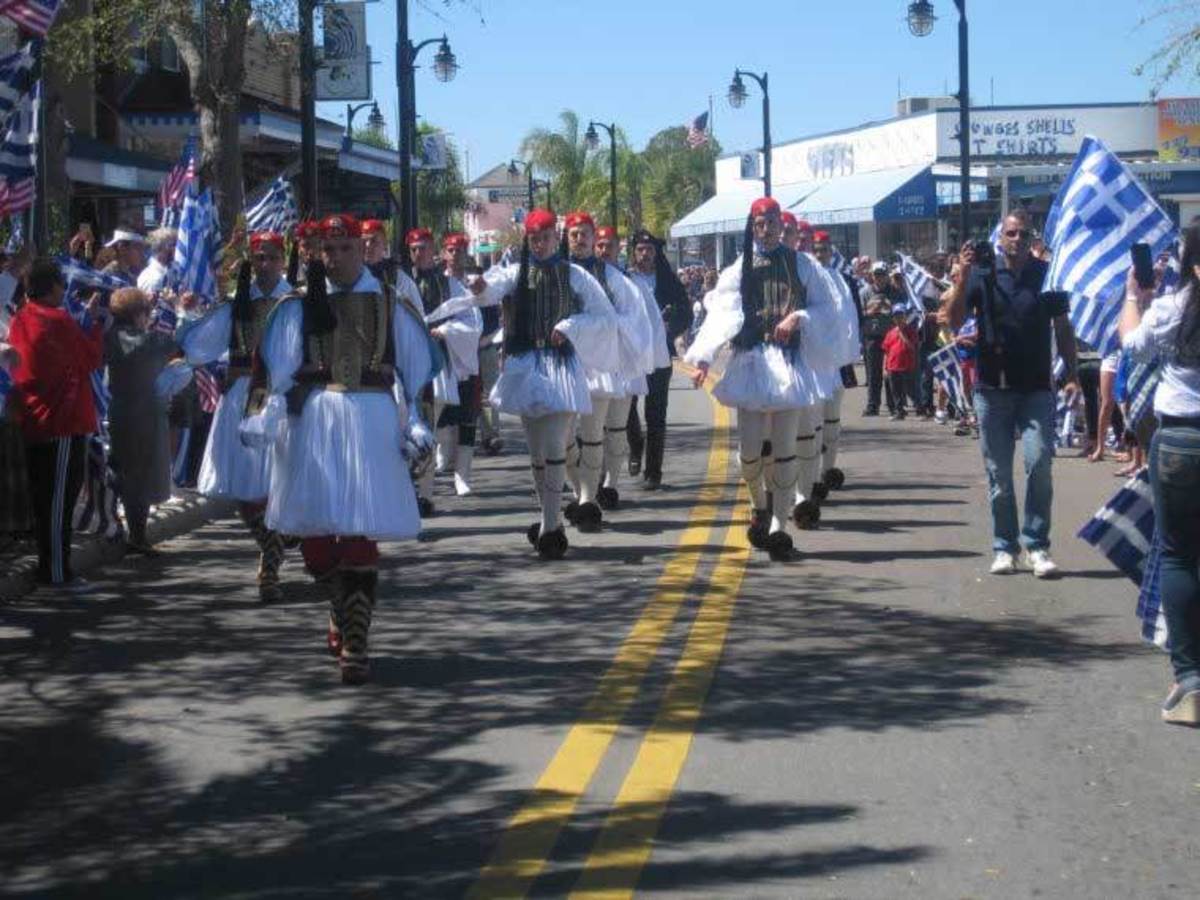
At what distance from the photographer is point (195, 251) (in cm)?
1575

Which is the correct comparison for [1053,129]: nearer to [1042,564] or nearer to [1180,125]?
[1180,125]

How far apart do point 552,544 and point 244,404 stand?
89.2 inches

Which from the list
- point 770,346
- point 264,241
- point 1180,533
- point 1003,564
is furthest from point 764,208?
point 1180,533

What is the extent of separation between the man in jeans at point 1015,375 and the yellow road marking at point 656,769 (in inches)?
68.9

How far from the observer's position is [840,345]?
12469 mm

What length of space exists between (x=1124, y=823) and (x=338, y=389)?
12.9 ft

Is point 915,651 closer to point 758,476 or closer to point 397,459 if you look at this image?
point 397,459

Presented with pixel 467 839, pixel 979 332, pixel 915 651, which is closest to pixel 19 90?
pixel 979 332

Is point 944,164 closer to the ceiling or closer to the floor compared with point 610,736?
closer to the ceiling

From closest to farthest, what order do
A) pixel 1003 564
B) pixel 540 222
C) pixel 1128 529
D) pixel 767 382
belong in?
pixel 1128 529
pixel 1003 564
pixel 767 382
pixel 540 222

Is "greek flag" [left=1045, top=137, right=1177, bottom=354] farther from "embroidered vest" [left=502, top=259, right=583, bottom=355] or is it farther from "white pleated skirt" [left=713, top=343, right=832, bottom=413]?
"embroidered vest" [left=502, top=259, right=583, bottom=355]

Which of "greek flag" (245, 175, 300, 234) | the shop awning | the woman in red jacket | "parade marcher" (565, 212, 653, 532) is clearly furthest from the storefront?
Result: the woman in red jacket

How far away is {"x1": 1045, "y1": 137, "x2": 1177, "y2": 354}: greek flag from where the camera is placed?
35.6 ft

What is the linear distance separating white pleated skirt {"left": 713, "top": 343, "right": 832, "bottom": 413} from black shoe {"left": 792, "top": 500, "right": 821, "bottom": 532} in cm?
136
